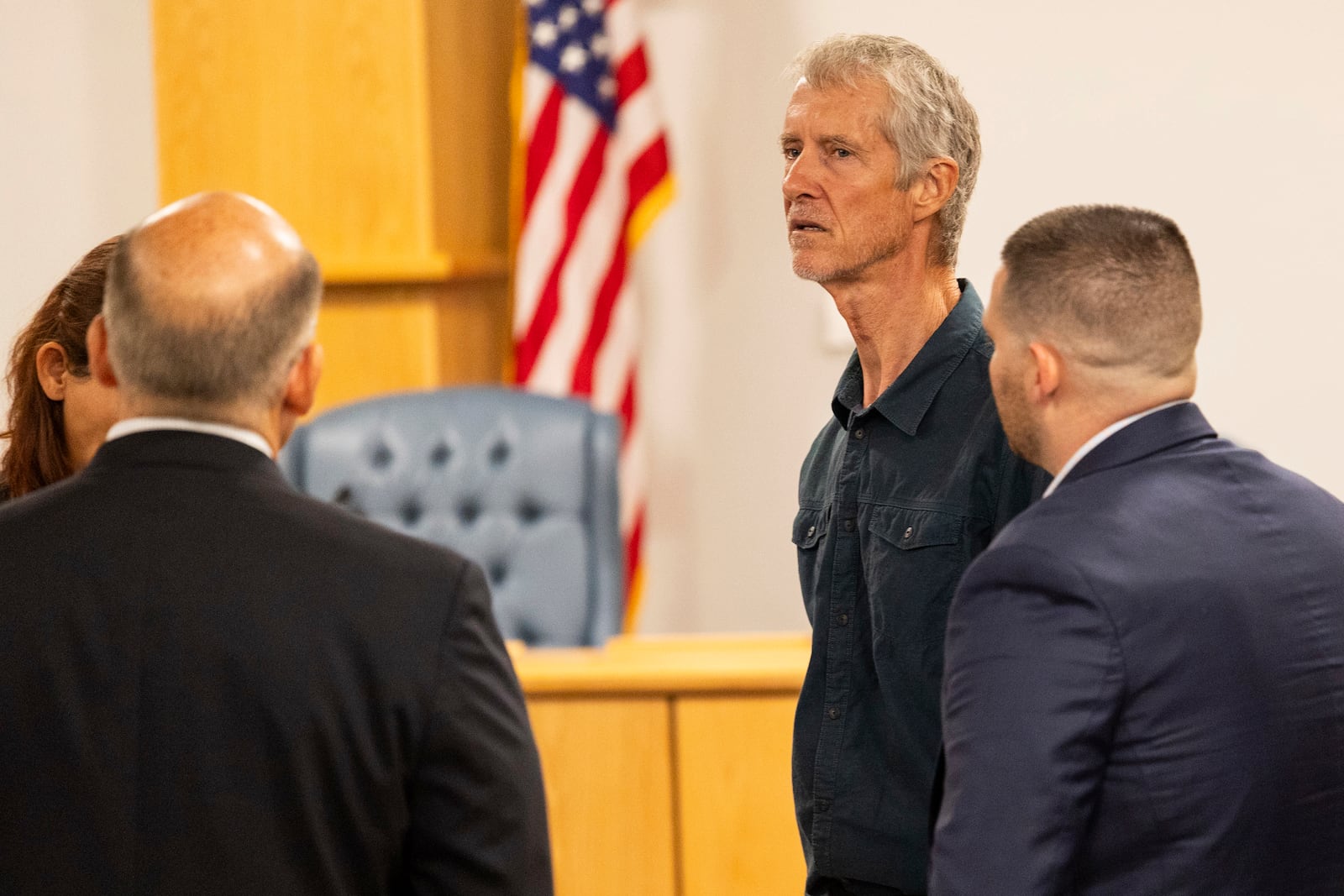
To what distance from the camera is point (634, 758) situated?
108 inches

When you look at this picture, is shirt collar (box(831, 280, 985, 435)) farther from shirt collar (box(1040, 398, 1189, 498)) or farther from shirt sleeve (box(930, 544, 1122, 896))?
shirt sleeve (box(930, 544, 1122, 896))

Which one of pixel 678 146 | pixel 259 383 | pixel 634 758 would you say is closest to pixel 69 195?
pixel 678 146

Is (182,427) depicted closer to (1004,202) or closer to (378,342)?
(378,342)

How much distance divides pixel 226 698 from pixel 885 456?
0.89m

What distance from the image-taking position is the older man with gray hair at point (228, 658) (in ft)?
4.16

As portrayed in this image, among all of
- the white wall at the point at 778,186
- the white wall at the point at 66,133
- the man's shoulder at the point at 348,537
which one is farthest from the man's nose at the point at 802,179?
the white wall at the point at 66,133

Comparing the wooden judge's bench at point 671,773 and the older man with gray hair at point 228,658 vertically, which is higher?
the older man with gray hair at point 228,658

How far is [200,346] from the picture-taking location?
132 centimetres

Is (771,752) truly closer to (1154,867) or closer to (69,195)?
(1154,867)

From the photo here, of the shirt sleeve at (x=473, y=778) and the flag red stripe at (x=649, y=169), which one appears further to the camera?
the flag red stripe at (x=649, y=169)

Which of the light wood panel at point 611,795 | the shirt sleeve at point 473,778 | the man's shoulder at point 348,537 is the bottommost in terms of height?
the light wood panel at point 611,795

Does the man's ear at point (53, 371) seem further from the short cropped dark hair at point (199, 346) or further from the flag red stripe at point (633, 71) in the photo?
the flag red stripe at point (633, 71)

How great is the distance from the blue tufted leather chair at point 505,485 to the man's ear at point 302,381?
2324mm

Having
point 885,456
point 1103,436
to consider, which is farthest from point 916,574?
point 1103,436
